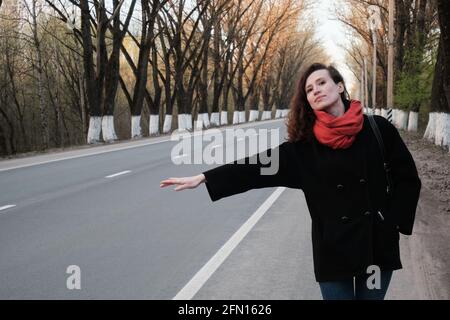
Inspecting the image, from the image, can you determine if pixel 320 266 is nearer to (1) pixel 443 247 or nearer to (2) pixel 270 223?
(1) pixel 443 247

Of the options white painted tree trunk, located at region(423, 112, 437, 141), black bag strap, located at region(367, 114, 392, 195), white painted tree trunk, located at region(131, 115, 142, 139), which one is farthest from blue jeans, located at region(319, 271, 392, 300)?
white painted tree trunk, located at region(131, 115, 142, 139)

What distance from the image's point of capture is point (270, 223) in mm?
7793

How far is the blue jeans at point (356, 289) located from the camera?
2666mm

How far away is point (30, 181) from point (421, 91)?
21.0m

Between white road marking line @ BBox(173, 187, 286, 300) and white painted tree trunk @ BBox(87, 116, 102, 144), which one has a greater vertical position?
white painted tree trunk @ BBox(87, 116, 102, 144)

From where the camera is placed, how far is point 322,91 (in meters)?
2.71

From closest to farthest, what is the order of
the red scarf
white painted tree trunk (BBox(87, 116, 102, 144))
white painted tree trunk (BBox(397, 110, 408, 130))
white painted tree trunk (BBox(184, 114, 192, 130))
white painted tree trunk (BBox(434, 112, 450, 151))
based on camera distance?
1. the red scarf
2. white painted tree trunk (BBox(434, 112, 450, 151))
3. white painted tree trunk (BBox(87, 116, 102, 144))
4. white painted tree trunk (BBox(397, 110, 408, 130))
5. white painted tree trunk (BBox(184, 114, 192, 130))

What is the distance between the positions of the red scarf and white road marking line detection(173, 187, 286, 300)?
7.98 feet

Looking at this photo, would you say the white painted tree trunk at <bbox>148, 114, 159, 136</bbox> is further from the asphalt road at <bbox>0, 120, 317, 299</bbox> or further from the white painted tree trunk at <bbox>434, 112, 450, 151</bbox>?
the asphalt road at <bbox>0, 120, 317, 299</bbox>

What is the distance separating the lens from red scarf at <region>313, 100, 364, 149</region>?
8.42 feet

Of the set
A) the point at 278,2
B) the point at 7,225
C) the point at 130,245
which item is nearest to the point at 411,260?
the point at 130,245

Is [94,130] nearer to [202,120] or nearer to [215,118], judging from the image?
[202,120]

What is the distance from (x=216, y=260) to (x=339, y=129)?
352cm

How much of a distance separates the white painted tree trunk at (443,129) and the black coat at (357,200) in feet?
50.1
